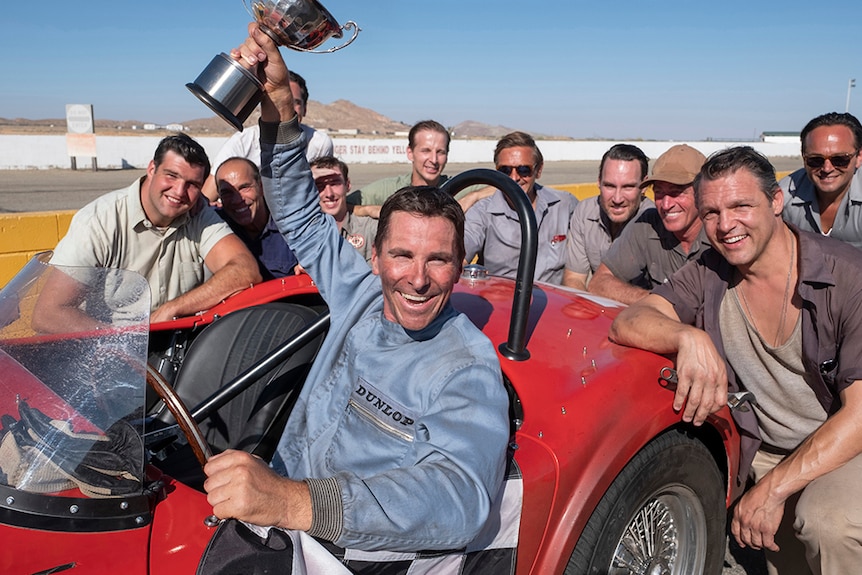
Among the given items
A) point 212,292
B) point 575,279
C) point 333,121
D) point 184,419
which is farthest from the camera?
point 333,121

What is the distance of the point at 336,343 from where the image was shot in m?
2.16

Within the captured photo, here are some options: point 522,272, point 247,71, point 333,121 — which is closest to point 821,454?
point 522,272

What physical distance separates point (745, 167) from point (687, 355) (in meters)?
0.71

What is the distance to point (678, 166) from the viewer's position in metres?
3.70

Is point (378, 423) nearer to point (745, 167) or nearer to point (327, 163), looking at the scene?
point (745, 167)

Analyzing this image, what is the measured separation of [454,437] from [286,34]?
1378 millimetres

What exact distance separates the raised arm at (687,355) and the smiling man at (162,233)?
6.14ft

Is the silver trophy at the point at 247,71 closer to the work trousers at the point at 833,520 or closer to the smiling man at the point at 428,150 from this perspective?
the work trousers at the point at 833,520

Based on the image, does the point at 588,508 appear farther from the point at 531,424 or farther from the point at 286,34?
the point at 286,34

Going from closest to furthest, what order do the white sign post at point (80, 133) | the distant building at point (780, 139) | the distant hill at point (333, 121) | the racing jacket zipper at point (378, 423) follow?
the racing jacket zipper at point (378, 423) → the white sign post at point (80, 133) → the distant building at point (780, 139) → the distant hill at point (333, 121)

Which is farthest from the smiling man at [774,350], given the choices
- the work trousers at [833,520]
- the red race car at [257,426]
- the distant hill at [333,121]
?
the distant hill at [333,121]

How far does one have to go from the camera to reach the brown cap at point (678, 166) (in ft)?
11.9

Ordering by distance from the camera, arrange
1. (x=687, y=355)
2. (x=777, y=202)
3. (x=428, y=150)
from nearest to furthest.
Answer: (x=687, y=355) → (x=777, y=202) → (x=428, y=150)

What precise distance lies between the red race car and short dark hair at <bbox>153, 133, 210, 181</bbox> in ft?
3.28
